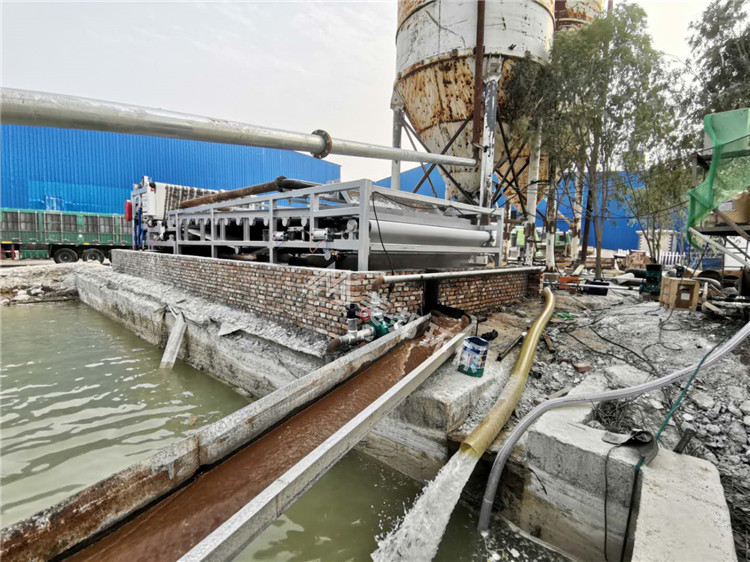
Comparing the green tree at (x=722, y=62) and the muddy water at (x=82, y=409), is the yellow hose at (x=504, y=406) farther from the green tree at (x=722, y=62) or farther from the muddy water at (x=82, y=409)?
the green tree at (x=722, y=62)

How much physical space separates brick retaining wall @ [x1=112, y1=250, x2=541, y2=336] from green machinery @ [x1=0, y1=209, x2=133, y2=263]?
11.6 m

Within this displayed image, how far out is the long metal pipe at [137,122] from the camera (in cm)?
165

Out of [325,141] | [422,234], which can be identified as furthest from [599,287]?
[325,141]

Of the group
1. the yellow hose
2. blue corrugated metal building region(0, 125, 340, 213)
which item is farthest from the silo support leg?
blue corrugated metal building region(0, 125, 340, 213)

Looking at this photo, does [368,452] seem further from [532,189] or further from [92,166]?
[92,166]

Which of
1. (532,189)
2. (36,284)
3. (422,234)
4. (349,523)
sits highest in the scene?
(532,189)

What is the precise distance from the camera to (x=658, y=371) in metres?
3.68

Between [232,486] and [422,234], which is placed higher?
[422,234]

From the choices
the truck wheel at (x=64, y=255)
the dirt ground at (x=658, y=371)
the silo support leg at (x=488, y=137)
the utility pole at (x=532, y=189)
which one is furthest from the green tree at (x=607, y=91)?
the truck wheel at (x=64, y=255)

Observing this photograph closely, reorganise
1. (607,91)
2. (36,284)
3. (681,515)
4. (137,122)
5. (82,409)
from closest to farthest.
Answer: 1. (681,515)
2. (137,122)
3. (82,409)
4. (607,91)
5. (36,284)

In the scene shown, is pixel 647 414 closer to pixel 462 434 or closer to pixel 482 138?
pixel 462 434

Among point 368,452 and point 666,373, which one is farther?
point 666,373

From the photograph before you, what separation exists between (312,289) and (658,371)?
3913mm

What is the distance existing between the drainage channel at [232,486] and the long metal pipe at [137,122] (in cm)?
196
